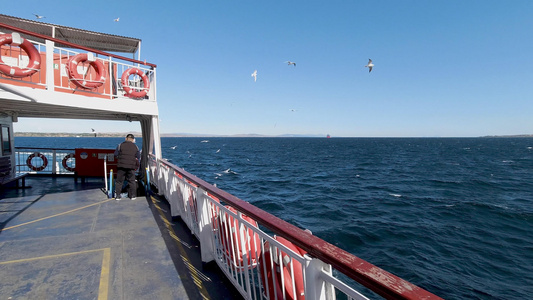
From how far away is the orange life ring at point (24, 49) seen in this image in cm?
455

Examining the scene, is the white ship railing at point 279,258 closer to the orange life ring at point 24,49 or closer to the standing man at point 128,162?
the standing man at point 128,162

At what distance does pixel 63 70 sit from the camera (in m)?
6.38

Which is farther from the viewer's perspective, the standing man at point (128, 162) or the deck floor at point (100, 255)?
the standing man at point (128, 162)

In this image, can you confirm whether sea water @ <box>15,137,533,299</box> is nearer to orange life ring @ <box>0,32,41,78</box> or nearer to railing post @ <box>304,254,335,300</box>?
railing post @ <box>304,254,335,300</box>

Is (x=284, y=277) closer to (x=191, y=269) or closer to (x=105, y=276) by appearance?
(x=191, y=269)

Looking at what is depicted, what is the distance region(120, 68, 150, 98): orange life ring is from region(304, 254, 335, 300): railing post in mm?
6530

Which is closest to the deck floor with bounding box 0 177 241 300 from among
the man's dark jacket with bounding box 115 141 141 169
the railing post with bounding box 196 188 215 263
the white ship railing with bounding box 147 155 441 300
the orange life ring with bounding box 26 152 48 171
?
the railing post with bounding box 196 188 215 263

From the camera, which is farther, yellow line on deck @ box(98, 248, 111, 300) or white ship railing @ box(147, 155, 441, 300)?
yellow line on deck @ box(98, 248, 111, 300)

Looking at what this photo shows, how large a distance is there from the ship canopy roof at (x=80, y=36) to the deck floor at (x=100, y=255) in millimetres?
5085

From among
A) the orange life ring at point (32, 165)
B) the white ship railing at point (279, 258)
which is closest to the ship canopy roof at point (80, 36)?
the orange life ring at point (32, 165)

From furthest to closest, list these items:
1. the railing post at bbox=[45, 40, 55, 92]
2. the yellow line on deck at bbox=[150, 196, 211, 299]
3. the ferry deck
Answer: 1. the railing post at bbox=[45, 40, 55, 92]
2. the yellow line on deck at bbox=[150, 196, 211, 299]
3. the ferry deck

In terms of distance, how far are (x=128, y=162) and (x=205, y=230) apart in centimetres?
401

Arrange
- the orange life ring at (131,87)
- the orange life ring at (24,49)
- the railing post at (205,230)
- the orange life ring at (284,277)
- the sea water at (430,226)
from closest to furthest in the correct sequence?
the orange life ring at (284,277) < the railing post at (205,230) < the orange life ring at (24,49) < the orange life ring at (131,87) < the sea water at (430,226)

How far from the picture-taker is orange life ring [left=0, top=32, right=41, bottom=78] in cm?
455
